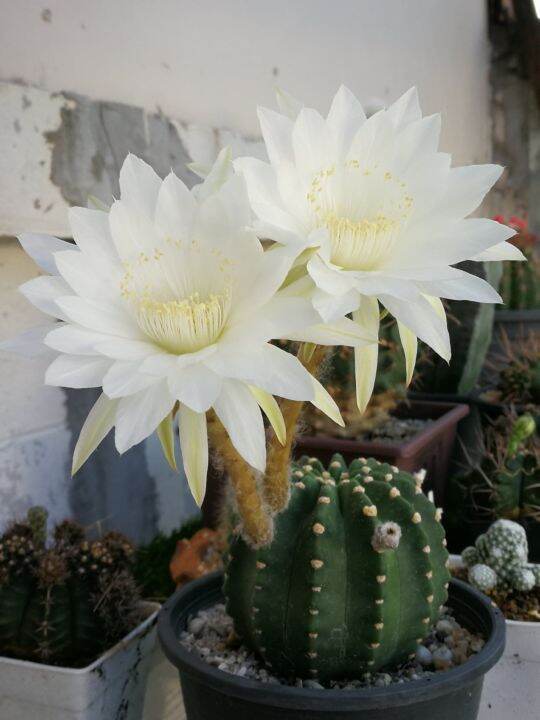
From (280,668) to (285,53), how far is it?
177 centimetres

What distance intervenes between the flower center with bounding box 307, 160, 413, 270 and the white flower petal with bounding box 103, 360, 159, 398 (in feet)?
0.67

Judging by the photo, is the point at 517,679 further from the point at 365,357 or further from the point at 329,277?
the point at 329,277

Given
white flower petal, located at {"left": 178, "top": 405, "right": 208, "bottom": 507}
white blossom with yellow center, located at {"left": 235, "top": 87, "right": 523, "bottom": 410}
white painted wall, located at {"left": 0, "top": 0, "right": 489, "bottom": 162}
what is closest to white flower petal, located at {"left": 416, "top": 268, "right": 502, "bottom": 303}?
white blossom with yellow center, located at {"left": 235, "top": 87, "right": 523, "bottom": 410}

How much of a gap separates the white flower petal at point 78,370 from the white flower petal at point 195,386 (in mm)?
73

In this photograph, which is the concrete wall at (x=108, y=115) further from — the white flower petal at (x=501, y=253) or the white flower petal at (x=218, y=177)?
the white flower petal at (x=501, y=253)

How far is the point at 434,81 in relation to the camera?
10.6 ft

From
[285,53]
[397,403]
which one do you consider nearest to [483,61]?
[285,53]

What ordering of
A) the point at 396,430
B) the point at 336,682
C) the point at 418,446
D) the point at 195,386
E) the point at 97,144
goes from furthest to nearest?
the point at 396,430 < the point at 418,446 < the point at 97,144 < the point at 336,682 < the point at 195,386

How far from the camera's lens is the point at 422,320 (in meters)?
0.68

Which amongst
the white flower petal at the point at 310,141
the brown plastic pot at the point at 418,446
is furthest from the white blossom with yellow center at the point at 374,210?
the brown plastic pot at the point at 418,446

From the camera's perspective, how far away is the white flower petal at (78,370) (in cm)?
65

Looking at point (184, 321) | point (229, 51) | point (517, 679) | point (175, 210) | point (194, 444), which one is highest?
point (229, 51)

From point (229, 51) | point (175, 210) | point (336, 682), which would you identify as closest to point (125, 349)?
point (175, 210)

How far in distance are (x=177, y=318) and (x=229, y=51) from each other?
4.97 ft
